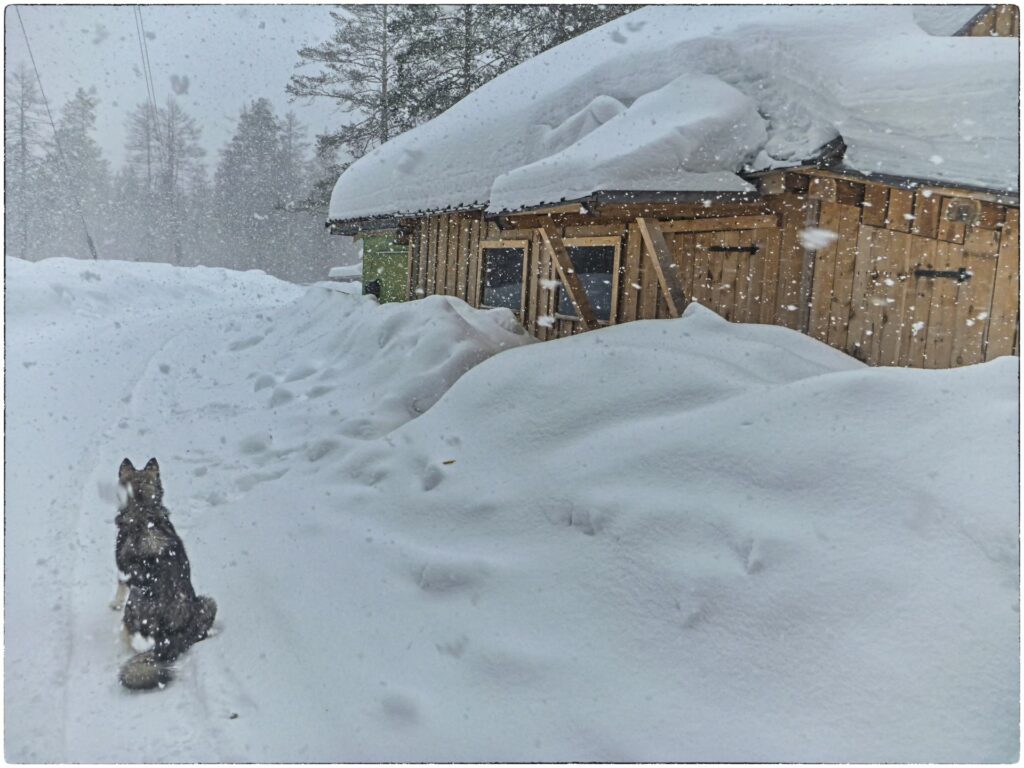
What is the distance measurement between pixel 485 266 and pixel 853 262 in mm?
6075

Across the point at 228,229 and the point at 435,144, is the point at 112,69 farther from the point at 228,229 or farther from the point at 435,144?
the point at 435,144

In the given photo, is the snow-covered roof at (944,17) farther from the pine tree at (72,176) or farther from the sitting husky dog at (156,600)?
the pine tree at (72,176)

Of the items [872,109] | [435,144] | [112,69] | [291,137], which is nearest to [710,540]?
[872,109]

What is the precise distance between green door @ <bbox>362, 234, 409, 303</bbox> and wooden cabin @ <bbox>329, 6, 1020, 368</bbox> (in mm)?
6365

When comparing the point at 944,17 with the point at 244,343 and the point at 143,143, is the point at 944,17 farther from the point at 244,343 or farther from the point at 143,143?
the point at 143,143

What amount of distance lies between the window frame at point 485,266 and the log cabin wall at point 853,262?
7.42 ft

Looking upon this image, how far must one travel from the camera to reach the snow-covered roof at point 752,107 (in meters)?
5.02

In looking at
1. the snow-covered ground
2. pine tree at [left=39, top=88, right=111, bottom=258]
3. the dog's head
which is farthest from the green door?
pine tree at [left=39, top=88, right=111, bottom=258]

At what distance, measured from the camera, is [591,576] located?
11.4ft

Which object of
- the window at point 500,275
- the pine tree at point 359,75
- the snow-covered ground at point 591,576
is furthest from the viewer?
the pine tree at point 359,75

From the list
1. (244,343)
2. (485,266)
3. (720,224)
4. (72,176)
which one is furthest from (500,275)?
(72,176)

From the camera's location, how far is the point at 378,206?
39.6ft

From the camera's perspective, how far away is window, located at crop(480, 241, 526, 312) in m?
10.5

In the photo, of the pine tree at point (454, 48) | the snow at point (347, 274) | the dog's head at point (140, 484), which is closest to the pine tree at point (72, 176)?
the snow at point (347, 274)
